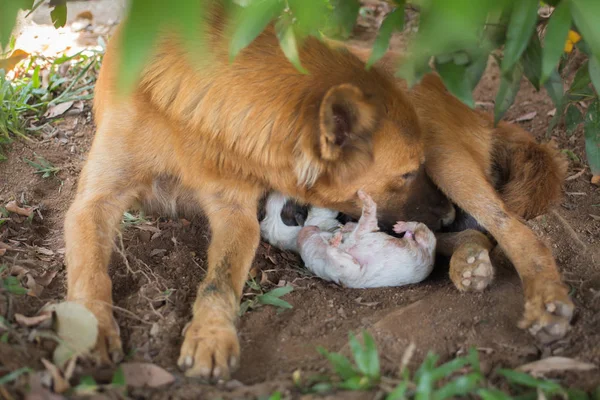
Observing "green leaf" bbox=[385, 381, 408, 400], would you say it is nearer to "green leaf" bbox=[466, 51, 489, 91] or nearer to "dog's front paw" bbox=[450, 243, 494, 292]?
"dog's front paw" bbox=[450, 243, 494, 292]

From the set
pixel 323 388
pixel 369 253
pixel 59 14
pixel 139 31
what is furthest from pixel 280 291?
pixel 139 31

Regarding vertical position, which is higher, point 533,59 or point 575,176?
point 533,59

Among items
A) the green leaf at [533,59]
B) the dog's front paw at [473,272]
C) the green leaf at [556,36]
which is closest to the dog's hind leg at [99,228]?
the dog's front paw at [473,272]

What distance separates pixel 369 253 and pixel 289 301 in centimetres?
48

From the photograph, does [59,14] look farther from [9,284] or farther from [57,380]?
[57,380]

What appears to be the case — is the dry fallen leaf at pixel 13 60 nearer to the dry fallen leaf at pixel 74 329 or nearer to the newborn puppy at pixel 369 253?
the dry fallen leaf at pixel 74 329

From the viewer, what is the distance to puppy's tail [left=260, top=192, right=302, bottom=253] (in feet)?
11.8

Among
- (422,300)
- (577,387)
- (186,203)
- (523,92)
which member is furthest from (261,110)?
(523,92)

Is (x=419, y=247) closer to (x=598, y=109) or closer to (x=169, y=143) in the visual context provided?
(x=598, y=109)

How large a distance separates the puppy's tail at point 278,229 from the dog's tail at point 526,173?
1.23m

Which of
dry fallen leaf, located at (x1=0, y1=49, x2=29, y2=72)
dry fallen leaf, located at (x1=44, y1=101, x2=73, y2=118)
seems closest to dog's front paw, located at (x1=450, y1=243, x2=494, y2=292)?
dry fallen leaf, located at (x1=0, y1=49, x2=29, y2=72)

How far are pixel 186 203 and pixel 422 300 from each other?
4.74 ft

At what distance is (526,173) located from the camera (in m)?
3.54

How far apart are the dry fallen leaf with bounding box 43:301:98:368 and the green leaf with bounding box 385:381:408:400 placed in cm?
112
